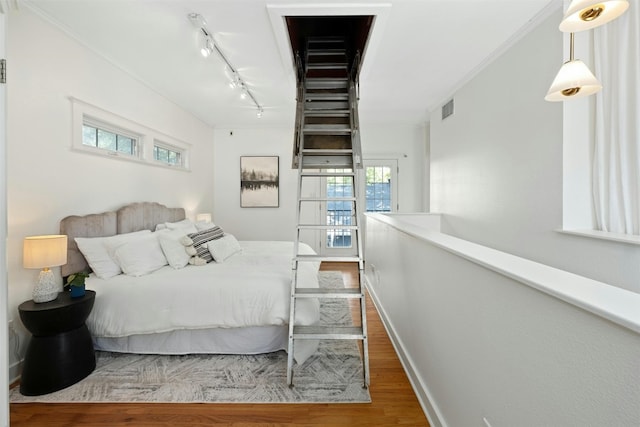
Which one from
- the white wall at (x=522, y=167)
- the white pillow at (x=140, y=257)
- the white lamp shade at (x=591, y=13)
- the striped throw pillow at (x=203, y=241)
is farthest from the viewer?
the striped throw pillow at (x=203, y=241)

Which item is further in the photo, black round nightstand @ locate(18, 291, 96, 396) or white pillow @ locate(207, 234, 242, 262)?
white pillow @ locate(207, 234, 242, 262)

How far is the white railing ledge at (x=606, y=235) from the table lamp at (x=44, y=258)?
3579 mm

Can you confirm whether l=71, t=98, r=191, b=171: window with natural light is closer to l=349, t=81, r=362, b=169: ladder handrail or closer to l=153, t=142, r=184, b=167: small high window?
l=153, t=142, r=184, b=167: small high window

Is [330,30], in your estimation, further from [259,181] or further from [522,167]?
[259,181]

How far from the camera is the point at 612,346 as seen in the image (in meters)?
0.63

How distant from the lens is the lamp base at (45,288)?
6.30 ft

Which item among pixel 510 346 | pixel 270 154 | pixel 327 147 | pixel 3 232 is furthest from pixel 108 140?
pixel 510 346

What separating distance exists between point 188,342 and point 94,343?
799 mm

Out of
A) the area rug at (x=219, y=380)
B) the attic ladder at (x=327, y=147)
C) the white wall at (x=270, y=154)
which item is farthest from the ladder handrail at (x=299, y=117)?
the white wall at (x=270, y=154)

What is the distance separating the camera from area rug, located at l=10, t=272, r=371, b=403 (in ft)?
6.03

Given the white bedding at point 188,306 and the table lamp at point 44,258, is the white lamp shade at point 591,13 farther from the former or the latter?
the table lamp at point 44,258

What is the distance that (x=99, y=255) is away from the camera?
2436 mm

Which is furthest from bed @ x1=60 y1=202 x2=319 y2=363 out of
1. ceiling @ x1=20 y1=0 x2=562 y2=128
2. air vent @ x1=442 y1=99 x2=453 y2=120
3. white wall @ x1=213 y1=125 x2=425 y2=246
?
air vent @ x1=442 y1=99 x2=453 y2=120

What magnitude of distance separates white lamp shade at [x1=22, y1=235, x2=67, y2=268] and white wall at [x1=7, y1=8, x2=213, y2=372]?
274 mm
